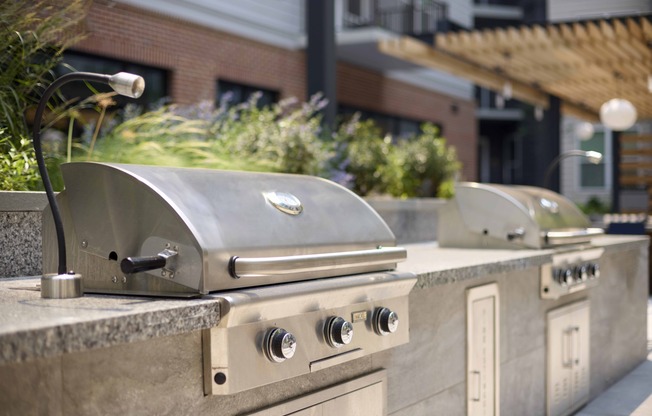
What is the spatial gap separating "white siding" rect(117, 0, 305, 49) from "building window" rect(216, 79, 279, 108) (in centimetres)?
80

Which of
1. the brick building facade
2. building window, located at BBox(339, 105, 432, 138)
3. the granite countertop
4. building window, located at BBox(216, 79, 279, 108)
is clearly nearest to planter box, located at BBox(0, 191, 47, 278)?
the granite countertop

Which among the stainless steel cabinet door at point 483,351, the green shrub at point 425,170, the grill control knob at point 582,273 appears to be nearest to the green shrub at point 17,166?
the stainless steel cabinet door at point 483,351

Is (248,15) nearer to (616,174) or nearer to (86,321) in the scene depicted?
(616,174)

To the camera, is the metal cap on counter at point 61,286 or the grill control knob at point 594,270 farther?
the grill control knob at point 594,270

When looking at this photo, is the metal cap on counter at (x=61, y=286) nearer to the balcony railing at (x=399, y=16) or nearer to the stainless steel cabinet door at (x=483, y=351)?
the stainless steel cabinet door at (x=483, y=351)

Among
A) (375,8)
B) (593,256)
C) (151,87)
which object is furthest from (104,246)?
(375,8)

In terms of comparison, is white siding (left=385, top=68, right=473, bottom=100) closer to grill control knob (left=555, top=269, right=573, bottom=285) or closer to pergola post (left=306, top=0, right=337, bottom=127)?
pergola post (left=306, top=0, right=337, bottom=127)

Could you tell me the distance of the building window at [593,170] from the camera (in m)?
24.6

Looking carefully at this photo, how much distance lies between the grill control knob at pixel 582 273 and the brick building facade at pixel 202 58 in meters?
7.00

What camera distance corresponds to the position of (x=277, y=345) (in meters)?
2.22

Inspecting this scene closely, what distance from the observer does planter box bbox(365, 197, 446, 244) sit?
600cm

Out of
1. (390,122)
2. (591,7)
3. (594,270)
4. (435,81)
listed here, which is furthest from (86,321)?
(591,7)

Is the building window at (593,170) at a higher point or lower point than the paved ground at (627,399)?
higher

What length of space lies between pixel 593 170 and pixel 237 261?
79.8 ft
